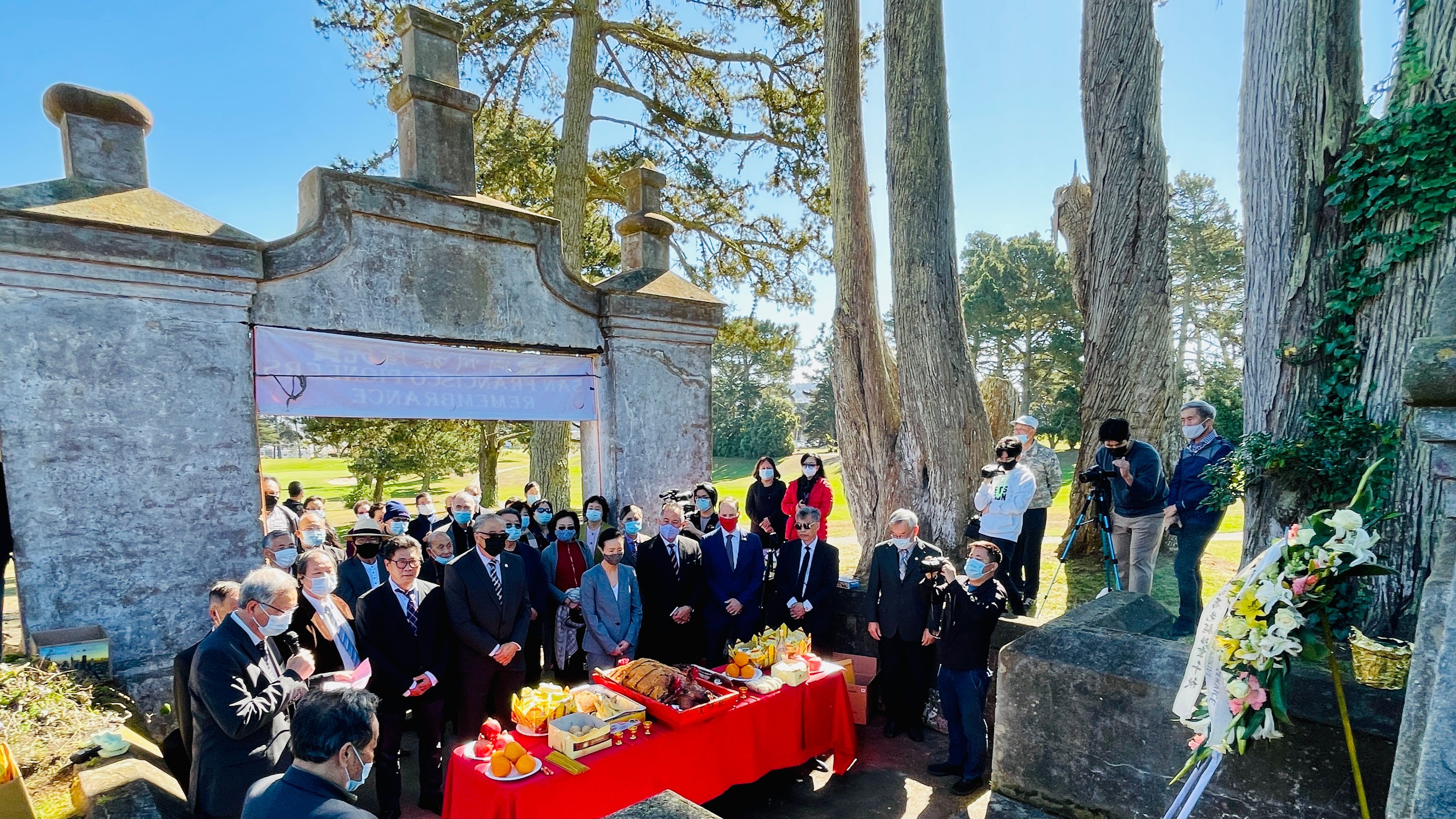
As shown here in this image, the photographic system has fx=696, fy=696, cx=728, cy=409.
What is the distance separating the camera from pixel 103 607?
469 cm

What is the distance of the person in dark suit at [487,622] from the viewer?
16.4 feet

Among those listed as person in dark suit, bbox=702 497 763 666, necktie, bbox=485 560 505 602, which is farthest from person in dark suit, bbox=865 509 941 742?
necktie, bbox=485 560 505 602

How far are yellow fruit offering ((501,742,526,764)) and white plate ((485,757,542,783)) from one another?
2.2 inches

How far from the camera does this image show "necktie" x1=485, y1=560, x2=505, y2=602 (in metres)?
5.14

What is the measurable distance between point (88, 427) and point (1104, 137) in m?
10.3

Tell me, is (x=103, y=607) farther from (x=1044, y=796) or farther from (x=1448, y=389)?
(x=1448, y=389)

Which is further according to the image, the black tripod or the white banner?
the black tripod

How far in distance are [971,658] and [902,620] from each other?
857 millimetres

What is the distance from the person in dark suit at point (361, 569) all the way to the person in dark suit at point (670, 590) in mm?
2162

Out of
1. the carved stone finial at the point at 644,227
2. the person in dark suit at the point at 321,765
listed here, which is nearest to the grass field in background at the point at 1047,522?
the carved stone finial at the point at 644,227

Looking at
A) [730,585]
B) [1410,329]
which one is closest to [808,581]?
[730,585]

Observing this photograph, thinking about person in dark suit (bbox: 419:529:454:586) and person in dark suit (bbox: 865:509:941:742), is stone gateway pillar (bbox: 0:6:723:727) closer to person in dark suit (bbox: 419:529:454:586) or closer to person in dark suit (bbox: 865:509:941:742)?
person in dark suit (bbox: 419:529:454:586)

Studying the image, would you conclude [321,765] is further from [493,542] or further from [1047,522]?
[1047,522]

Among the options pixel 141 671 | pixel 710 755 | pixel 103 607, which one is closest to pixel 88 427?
pixel 103 607
